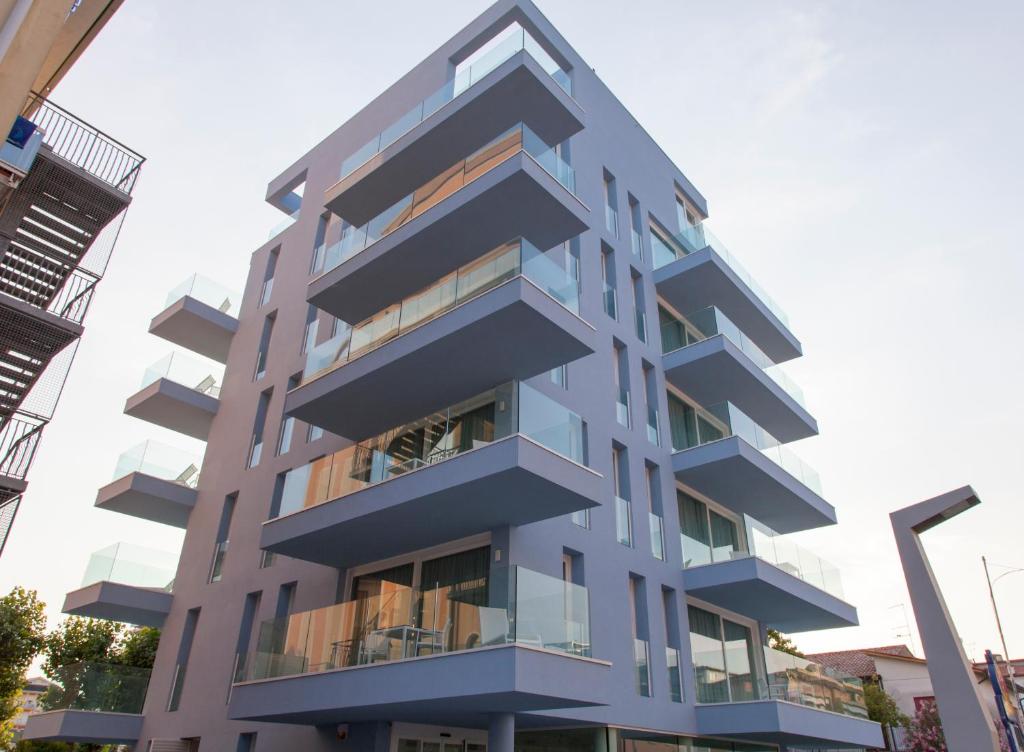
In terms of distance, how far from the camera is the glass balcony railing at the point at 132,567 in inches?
711

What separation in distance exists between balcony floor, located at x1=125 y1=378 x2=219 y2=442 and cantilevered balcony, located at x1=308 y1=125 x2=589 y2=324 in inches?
267

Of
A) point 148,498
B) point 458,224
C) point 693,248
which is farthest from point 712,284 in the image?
point 148,498

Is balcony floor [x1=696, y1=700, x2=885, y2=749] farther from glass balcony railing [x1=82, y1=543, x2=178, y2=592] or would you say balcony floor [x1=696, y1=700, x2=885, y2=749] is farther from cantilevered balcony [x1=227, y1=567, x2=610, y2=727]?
glass balcony railing [x1=82, y1=543, x2=178, y2=592]

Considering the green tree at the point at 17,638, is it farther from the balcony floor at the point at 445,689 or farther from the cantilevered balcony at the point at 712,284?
the cantilevered balcony at the point at 712,284

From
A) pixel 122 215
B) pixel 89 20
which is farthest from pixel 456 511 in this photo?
pixel 89 20

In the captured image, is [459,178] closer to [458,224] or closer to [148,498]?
[458,224]

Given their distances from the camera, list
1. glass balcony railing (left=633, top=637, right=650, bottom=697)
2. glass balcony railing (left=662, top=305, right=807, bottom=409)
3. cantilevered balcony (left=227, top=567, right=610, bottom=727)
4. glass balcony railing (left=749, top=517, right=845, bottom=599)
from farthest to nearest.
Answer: glass balcony railing (left=662, top=305, right=807, bottom=409)
glass balcony railing (left=749, top=517, right=845, bottom=599)
glass balcony railing (left=633, top=637, right=650, bottom=697)
cantilevered balcony (left=227, top=567, right=610, bottom=727)

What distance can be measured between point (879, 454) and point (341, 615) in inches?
528

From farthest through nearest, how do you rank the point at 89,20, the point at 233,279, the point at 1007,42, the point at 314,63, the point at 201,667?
the point at 233,279 < the point at 201,667 < the point at 314,63 < the point at 1007,42 < the point at 89,20

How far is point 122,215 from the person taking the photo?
13.4 metres

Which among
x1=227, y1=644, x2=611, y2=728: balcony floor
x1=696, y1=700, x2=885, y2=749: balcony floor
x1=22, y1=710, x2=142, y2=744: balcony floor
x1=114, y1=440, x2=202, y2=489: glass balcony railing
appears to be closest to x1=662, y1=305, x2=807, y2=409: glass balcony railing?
x1=696, y1=700, x2=885, y2=749: balcony floor

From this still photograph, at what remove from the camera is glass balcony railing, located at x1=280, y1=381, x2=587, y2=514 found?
37.8ft

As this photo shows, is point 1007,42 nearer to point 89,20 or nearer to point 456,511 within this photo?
point 456,511

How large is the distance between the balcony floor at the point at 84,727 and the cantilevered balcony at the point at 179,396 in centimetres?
780
